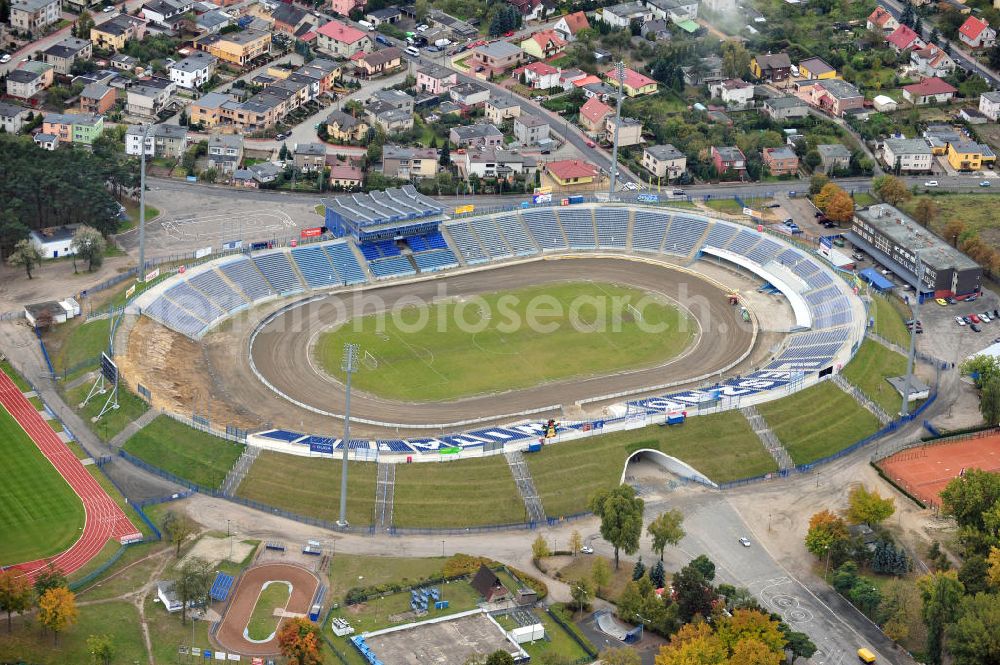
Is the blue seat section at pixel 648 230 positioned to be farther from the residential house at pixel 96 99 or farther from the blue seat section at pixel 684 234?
the residential house at pixel 96 99

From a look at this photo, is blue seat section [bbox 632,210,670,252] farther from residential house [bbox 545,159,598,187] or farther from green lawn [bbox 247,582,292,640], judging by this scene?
green lawn [bbox 247,582,292,640]

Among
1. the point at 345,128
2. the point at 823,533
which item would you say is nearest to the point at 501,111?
the point at 345,128

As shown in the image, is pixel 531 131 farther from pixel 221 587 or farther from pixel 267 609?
pixel 267 609

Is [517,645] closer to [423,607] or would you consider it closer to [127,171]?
[423,607]

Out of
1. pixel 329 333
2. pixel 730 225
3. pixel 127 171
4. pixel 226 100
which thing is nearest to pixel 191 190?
pixel 127 171

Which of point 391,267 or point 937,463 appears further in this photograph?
point 391,267

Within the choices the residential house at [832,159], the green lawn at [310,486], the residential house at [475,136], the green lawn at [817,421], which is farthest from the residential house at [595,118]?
the green lawn at [310,486]
